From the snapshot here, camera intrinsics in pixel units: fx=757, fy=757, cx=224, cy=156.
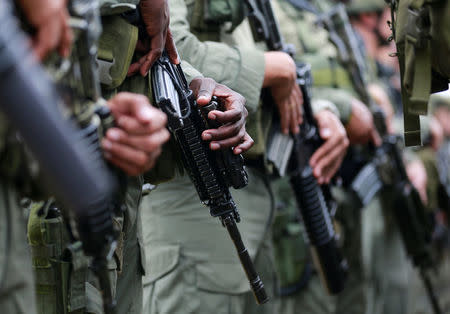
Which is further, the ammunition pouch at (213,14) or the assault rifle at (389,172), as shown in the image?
the assault rifle at (389,172)

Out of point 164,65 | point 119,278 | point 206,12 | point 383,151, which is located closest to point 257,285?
point 119,278

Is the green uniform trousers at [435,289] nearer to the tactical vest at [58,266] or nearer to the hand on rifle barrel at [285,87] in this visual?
the hand on rifle barrel at [285,87]

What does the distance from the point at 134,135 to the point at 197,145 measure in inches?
21.4

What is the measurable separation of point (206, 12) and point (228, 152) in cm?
85

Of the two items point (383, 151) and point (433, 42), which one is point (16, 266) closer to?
point (433, 42)

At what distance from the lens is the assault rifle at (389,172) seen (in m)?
4.38

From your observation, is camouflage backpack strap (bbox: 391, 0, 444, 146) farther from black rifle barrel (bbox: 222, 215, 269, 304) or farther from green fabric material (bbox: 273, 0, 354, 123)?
green fabric material (bbox: 273, 0, 354, 123)

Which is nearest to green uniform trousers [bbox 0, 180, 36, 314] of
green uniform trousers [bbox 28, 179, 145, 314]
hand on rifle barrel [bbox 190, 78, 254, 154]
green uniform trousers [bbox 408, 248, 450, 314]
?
green uniform trousers [bbox 28, 179, 145, 314]

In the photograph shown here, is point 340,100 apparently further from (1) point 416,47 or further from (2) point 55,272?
(2) point 55,272

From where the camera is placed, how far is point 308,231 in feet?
10.9

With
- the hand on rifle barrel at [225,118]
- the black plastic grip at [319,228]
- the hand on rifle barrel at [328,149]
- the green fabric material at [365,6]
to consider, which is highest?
the hand on rifle barrel at [225,118]

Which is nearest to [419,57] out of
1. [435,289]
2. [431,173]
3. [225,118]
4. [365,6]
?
[225,118]

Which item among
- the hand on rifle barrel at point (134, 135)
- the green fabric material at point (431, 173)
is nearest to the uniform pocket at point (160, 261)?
the hand on rifle barrel at point (134, 135)

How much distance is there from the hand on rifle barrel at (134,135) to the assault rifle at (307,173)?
4.47 feet
